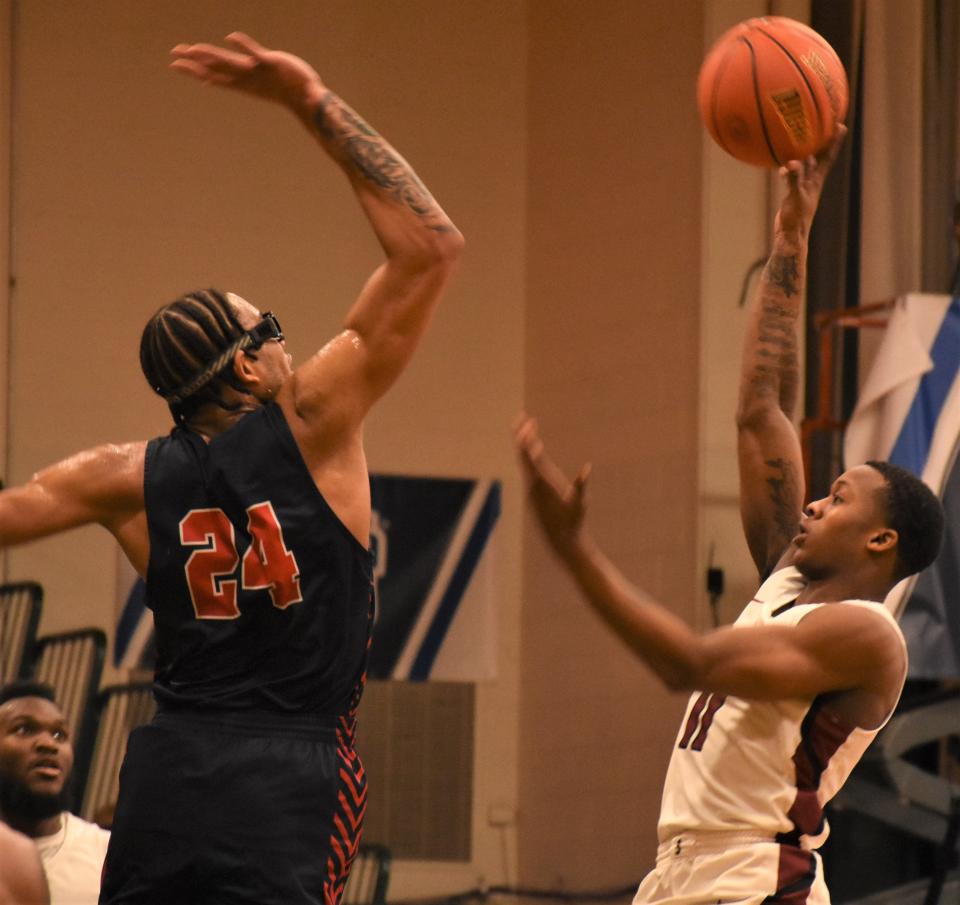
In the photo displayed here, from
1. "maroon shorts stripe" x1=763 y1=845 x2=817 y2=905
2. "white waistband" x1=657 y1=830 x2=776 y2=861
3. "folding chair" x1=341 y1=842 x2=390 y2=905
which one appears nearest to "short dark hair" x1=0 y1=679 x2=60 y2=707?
"folding chair" x1=341 y1=842 x2=390 y2=905

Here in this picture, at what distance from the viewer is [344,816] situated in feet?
10.5

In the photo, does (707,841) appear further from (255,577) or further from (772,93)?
(772,93)

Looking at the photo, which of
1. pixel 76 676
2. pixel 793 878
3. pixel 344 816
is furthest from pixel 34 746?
pixel 793 878

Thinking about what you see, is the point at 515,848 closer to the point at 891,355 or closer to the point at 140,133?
the point at 891,355

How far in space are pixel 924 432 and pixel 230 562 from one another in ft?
17.9

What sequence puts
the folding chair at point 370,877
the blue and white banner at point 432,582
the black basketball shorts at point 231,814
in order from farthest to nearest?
the blue and white banner at point 432,582, the folding chair at point 370,877, the black basketball shorts at point 231,814

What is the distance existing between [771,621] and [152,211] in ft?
22.1

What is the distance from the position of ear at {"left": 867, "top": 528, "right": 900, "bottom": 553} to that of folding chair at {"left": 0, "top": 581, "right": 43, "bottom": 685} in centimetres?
570

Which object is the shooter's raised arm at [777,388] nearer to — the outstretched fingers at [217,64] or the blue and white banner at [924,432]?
the outstretched fingers at [217,64]

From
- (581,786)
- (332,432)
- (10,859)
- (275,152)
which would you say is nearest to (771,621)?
(332,432)

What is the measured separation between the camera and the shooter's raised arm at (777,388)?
4.34 metres

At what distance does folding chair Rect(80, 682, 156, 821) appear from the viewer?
8602 millimetres

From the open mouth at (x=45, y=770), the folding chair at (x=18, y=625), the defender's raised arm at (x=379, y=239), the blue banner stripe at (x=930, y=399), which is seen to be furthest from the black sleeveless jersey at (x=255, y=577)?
the folding chair at (x=18, y=625)

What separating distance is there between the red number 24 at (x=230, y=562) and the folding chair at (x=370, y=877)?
3.83 m
